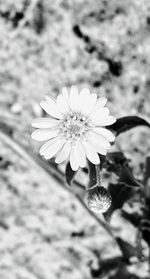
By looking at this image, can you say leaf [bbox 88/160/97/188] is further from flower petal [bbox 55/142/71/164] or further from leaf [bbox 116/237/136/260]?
leaf [bbox 116/237/136/260]

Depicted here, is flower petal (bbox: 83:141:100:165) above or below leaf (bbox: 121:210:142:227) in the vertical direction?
above

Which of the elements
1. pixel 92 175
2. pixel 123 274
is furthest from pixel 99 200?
pixel 123 274

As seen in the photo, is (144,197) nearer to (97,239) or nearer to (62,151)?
(97,239)

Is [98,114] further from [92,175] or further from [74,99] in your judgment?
[92,175]

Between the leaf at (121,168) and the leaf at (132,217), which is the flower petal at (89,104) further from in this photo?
the leaf at (132,217)

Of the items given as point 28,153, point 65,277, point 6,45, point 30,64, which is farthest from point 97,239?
point 6,45

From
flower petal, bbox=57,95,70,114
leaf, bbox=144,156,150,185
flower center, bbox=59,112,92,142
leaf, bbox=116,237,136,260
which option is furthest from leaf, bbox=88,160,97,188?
leaf, bbox=116,237,136,260
